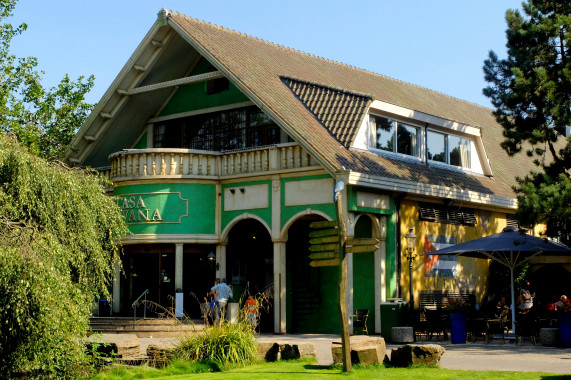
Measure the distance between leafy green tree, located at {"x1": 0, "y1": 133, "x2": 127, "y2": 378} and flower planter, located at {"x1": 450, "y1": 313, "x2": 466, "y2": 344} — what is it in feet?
26.5

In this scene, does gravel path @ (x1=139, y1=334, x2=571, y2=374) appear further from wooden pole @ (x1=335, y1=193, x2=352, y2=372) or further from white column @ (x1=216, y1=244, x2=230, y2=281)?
white column @ (x1=216, y1=244, x2=230, y2=281)

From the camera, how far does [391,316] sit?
70.1 ft

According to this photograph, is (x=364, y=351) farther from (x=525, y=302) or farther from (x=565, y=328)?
(x=525, y=302)

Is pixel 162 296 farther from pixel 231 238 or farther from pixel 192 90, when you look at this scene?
pixel 192 90

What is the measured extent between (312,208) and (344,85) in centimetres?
646

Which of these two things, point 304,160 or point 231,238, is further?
point 231,238

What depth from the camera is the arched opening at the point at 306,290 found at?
24.8 m

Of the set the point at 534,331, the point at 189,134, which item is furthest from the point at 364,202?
the point at 189,134

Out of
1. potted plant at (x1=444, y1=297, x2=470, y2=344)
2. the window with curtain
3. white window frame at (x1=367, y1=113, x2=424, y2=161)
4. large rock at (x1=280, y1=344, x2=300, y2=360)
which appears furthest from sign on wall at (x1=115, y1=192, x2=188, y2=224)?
large rock at (x1=280, y1=344, x2=300, y2=360)

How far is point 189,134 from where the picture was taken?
90.8 ft

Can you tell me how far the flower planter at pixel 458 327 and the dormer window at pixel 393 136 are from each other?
6.69 m

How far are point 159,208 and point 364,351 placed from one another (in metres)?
11.5

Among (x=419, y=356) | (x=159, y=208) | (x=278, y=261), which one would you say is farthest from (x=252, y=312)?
(x=159, y=208)

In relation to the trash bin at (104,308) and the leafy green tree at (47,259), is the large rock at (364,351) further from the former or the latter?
the trash bin at (104,308)
